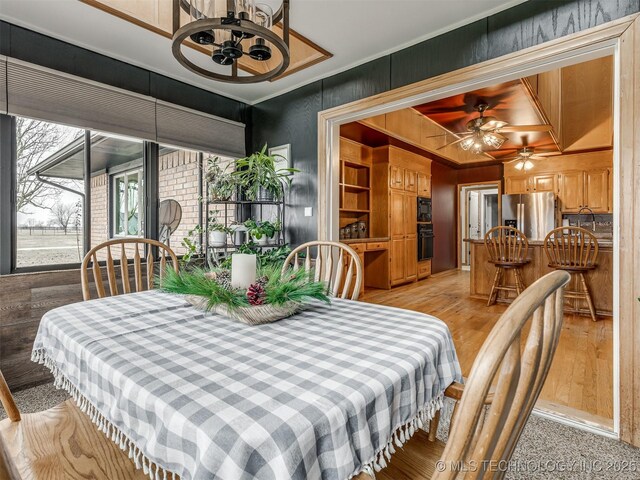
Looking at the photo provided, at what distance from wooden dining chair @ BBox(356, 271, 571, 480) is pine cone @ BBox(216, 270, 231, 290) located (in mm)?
838

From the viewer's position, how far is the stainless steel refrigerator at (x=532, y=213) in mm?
6223

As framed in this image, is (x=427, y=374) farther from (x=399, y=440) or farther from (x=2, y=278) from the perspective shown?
(x=2, y=278)

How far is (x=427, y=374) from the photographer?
0.92 metres

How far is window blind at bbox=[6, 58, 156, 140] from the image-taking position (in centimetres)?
232

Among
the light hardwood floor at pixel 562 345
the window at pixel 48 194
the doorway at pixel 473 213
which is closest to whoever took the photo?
the light hardwood floor at pixel 562 345

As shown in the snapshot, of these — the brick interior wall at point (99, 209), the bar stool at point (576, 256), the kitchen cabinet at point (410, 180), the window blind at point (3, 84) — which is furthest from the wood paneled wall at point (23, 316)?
the kitchen cabinet at point (410, 180)

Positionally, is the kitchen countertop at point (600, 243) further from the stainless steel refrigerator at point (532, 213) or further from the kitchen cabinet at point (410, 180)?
the stainless steel refrigerator at point (532, 213)

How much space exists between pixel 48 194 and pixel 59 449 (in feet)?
7.54

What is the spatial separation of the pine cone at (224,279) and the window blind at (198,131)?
2.11 metres

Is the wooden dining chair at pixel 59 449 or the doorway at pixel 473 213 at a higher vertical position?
the doorway at pixel 473 213

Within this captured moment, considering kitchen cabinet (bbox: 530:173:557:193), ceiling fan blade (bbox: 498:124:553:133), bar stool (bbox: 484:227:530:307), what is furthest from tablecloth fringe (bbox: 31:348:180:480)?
kitchen cabinet (bbox: 530:173:557:193)

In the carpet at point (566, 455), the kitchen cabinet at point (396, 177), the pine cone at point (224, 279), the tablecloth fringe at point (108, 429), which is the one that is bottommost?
the carpet at point (566, 455)

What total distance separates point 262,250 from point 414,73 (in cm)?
219

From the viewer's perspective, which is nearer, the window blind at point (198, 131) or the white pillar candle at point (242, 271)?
the white pillar candle at point (242, 271)
